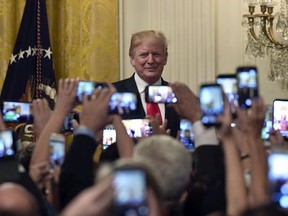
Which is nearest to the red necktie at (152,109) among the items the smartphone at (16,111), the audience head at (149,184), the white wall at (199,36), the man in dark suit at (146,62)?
the man in dark suit at (146,62)

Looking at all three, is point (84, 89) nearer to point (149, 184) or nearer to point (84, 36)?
point (149, 184)

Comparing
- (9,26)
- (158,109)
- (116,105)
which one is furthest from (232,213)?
(9,26)

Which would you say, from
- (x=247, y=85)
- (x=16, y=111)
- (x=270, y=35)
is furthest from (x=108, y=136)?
(x=270, y=35)

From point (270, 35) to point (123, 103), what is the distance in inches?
102

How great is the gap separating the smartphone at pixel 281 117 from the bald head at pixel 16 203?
1.69 m

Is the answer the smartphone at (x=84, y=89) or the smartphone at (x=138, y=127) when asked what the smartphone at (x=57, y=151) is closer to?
the smartphone at (x=84, y=89)

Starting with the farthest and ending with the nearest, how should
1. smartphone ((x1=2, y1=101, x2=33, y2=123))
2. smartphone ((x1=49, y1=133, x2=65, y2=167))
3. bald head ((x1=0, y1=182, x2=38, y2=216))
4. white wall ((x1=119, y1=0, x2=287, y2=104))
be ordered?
white wall ((x1=119, y1=0, x2=287, y2=104)), smartphone ((x1=2, y1=101, x2=33, y2=123)), smartphone ((x1=49, y1=133, x2=65, y2=167)), bald head ((x1=0, y1=182, x2=38, y2=216))

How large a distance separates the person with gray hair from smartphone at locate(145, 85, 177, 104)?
99 cm

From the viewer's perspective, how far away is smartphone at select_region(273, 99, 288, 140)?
3.53 m

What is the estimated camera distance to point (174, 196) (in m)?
2.19

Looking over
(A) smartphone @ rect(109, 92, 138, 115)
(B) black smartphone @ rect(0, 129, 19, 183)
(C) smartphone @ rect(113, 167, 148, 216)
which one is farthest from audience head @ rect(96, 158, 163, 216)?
(A) smartphone @ rect(109, 92, 138, 115)

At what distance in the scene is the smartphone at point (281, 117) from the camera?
11.6ft

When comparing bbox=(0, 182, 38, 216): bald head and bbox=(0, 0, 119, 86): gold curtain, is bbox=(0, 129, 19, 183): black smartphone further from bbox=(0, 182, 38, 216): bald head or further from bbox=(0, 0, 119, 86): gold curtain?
bbox=(0, 0, 119, 86): gold curtain

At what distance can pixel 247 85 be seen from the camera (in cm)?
268
